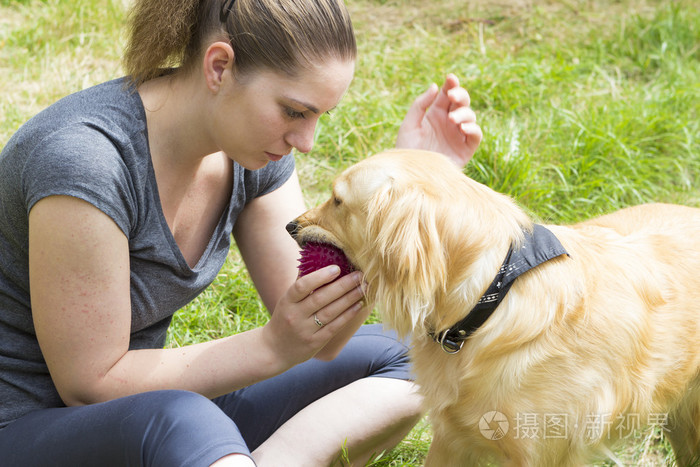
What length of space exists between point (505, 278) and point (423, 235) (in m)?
0.27

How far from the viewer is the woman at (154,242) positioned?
6.35 feet

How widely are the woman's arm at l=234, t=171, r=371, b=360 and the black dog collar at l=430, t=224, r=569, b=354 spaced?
0.56m

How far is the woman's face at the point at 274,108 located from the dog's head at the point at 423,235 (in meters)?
0.23

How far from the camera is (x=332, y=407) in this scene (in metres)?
2.59

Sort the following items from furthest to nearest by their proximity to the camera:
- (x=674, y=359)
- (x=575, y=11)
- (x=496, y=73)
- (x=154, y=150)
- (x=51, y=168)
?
(x=575, y=11), (x=496, y=73), (x=674, y=359), (x=154, y=150), (x=51, y=168)

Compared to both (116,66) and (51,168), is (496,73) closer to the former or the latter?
(116,66)

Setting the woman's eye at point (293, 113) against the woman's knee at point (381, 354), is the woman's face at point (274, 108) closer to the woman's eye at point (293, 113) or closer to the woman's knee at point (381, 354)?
the woman's eye at point (293, 113)

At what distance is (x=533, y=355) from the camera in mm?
2092

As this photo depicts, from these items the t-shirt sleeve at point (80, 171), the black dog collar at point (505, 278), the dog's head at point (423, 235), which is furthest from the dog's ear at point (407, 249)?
the t-shirt sleeve at point (80, 171)

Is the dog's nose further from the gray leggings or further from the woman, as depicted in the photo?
the gray leggings

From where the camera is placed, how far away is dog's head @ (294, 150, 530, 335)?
6.49 feet

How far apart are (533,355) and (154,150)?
133 centimetres

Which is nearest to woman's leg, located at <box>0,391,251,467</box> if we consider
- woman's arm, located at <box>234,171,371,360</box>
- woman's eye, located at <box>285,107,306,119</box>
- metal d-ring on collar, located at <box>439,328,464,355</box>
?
metal d-ring on collar, located at <box>439,328,464,355</box>

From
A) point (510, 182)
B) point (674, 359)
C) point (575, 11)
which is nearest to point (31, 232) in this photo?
point (674, 359)
